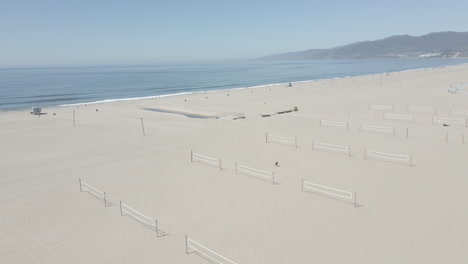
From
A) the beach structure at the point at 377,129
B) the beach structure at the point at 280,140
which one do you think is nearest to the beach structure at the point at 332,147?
the beach structure at the point at 280,140

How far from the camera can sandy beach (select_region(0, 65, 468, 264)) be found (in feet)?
34.0

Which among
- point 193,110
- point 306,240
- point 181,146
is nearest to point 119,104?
point 193,110

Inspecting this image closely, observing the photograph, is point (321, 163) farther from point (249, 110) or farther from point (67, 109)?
point (67, 109)

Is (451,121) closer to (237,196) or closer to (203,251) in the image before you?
(237,196)

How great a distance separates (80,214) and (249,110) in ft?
92.4

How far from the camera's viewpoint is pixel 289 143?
22891 mm

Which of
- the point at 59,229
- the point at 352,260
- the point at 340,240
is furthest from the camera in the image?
the point at 59,229

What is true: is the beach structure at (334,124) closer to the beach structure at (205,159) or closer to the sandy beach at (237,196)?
the sandy beach at (237,196)

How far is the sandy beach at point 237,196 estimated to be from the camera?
34.0 ft

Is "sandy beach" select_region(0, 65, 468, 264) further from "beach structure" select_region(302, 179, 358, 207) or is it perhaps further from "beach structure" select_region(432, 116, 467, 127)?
"beach structure" select_region(302, 179, 358, 207)

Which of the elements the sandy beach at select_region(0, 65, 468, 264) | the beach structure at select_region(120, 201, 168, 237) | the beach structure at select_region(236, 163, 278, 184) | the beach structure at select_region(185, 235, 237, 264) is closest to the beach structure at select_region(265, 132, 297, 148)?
the sandy beach at select_region(0, 65, 468, 264)

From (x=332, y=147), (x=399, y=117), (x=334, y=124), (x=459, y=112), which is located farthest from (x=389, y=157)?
(x=459, y=112)

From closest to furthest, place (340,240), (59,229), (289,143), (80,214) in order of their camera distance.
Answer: (340,240) → (59,229) → (80,214) → (289,143)

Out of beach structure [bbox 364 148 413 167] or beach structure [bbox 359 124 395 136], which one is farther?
beach structure [bbox 359 124 395 136]
